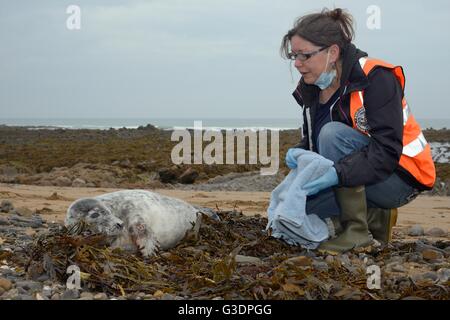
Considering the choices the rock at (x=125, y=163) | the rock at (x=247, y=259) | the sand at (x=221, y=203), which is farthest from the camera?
the rock at (x=125, y=163)

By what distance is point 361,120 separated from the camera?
4.42 meters

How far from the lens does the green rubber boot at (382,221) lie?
4.71 metres

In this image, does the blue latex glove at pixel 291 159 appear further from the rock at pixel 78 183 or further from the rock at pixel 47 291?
the rock at pixel 78 183

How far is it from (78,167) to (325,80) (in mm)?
9835

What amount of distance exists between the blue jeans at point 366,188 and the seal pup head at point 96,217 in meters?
1.43

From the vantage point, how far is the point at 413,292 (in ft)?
10.5

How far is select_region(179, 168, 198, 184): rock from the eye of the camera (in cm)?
1192

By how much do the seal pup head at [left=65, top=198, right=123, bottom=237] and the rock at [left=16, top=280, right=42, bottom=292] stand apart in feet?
2.54

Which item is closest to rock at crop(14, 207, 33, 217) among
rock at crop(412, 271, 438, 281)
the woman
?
the woman

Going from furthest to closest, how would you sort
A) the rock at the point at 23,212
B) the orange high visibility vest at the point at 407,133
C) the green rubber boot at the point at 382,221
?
the rock at the point at 23,212
the green rubber boot at the point at 382,221
the orange high visibility vest at the point at 407,133

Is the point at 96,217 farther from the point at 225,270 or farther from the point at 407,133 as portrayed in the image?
the point at 407,133

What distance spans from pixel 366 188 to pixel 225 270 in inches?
60.6

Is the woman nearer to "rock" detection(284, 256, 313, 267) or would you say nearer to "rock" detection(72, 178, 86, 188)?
"rock" detection(284, 256, 313, 267)

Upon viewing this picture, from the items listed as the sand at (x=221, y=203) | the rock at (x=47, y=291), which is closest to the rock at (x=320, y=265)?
the rock at (x=47, y=291)
